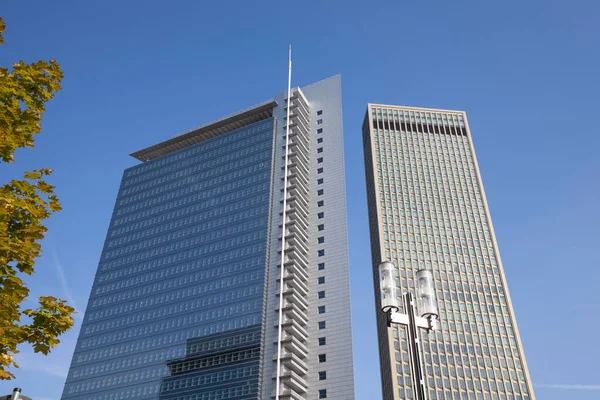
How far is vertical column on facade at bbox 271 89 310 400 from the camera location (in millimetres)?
101688

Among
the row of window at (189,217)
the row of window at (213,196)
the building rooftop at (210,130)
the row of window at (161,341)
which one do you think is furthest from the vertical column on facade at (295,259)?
the building rooftop at (210,130)

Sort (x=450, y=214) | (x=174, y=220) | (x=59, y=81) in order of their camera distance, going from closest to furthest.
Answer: (x=59, y=81), (x=174, y=220), (x=450, y=214)

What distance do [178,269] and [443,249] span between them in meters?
75.5

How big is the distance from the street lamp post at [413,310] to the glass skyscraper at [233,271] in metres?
84.7

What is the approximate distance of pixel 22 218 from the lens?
15.0m

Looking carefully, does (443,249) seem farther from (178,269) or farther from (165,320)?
(165,320)

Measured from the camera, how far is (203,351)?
109 metres

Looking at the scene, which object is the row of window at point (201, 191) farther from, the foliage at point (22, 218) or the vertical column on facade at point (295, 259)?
the foliage at point (22, 218)

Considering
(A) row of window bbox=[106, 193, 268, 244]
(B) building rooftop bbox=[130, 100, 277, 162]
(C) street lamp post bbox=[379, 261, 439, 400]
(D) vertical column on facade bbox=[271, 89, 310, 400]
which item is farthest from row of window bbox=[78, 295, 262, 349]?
(C) street lamp post bbox=[379, 261, 439, 400]

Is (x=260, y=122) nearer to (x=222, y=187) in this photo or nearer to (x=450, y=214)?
(x=222, y=187)

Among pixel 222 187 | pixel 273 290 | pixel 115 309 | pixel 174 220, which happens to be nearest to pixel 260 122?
pixel 222 187

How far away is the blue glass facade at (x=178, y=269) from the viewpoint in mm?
113062

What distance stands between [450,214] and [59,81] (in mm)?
155585

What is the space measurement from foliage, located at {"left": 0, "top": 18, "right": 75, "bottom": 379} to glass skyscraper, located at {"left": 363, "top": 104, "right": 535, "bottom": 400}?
121964 millimetres
